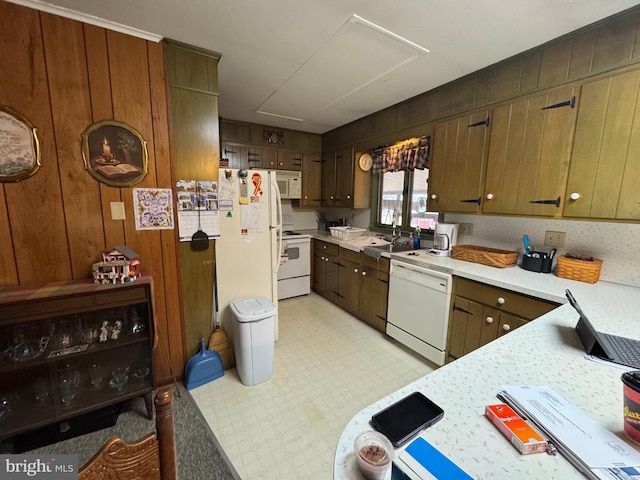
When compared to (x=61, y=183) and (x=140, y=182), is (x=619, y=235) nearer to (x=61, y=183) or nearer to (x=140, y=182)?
(x=140, y=182)

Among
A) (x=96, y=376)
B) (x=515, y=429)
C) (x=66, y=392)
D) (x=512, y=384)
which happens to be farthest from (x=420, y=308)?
(x=66, y=392)

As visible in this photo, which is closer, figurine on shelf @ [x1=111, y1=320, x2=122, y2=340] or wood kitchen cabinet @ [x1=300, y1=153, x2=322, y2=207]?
figurine on shelf @ [x1=111, y1=320, x2=122, y2=340]

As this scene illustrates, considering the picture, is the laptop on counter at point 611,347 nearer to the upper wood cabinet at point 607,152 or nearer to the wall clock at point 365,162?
the upper wood cabinet at point 607,152

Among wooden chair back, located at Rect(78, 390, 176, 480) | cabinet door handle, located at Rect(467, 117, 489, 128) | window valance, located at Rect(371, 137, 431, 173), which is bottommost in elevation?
wooden chair back, located at Rect(78, 390, 176, 480)

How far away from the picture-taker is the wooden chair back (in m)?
0.63

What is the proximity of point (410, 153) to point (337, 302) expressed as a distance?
2.12 metres

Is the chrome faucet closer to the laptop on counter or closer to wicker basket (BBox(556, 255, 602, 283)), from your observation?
wicker basket (BBox(556, 255, 602, 283))

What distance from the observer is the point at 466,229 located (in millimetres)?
2639

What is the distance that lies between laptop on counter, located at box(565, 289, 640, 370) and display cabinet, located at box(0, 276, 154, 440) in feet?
7.38

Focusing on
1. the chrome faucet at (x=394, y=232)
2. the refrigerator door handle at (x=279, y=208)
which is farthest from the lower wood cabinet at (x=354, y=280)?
the refrigerator door handle at (x=279, y=208)

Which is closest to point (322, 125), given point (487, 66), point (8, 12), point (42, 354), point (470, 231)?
point (487, 66)

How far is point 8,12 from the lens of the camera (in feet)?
4.75

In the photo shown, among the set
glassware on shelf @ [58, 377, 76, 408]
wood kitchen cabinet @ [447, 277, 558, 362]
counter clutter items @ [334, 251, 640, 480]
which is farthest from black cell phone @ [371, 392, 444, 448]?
glassware on shelf @ [58, 377, 76, 408]

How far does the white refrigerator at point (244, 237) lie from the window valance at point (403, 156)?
163cm
